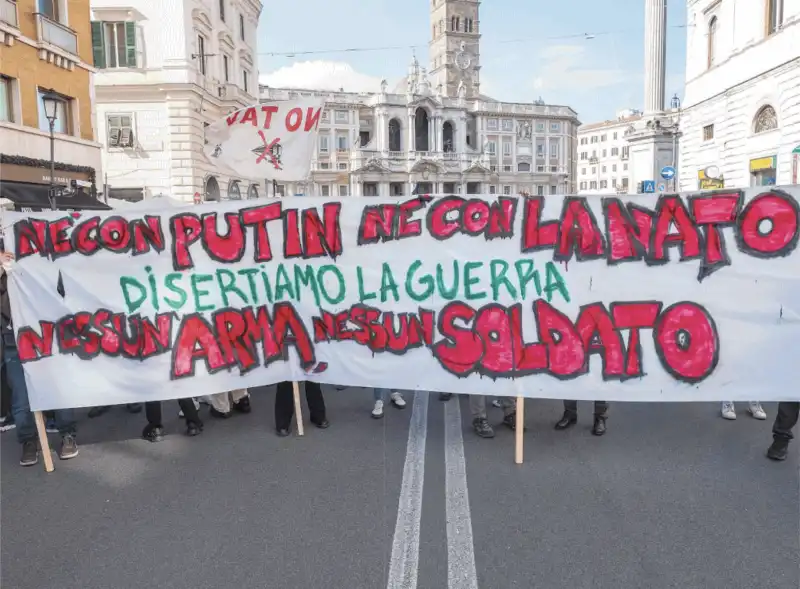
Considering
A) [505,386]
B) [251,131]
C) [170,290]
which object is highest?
[251,131]

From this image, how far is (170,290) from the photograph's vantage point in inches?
191

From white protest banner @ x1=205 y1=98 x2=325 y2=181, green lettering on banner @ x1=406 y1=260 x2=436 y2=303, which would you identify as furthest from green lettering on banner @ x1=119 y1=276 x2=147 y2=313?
white protest banner @ x1=205 y1=98 x2=325 y2=181

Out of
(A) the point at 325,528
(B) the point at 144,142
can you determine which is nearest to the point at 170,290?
(A) the point at 325,528

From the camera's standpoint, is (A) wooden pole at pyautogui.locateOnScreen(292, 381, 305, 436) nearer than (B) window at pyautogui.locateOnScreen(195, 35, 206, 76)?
Yes

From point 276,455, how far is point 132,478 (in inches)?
39.1

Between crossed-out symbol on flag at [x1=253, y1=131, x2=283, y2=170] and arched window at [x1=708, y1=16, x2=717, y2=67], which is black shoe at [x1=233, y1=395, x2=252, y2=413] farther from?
arched window at [x1=708, y1=16, x2=717, y2=67]

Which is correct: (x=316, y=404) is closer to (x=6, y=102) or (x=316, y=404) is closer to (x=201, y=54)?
(x=6, y=102)

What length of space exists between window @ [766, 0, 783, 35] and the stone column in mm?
5955

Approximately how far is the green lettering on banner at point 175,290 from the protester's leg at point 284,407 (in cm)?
102

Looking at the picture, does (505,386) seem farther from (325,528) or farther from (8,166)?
(8,166)

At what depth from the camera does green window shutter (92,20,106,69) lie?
76.7ft

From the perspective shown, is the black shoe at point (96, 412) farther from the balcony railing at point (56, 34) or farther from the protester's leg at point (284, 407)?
the balcony railing at point (56, 34)

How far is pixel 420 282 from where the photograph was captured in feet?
15.3

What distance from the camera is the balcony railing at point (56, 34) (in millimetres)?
14166
